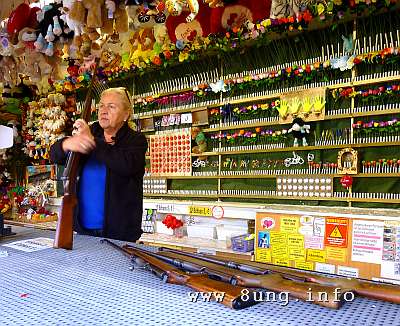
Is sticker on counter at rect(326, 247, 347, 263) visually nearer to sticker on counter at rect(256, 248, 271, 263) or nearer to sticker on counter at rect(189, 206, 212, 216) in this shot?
sticker on counter at rect(256, 248, 271, 263)

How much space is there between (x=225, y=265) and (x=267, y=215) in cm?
254

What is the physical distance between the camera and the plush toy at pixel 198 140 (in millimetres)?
4402

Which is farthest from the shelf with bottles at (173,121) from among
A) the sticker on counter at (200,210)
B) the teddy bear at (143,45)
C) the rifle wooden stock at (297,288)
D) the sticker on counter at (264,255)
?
the rifle wooden stock at (297,288)

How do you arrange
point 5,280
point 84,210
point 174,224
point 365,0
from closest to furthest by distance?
point 5,280, point 84,210, point 365,0, point 174,224

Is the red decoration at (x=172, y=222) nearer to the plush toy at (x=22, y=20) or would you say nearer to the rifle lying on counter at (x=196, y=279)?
the plush toy at (x=22, y=20)

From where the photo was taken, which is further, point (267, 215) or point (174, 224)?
point (174, 224)

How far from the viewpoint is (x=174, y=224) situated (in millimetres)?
4473

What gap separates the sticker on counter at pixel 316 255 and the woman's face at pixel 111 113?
6.68ft

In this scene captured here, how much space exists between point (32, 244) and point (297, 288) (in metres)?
1.22

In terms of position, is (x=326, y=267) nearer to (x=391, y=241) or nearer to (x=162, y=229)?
(x=391, y=241)

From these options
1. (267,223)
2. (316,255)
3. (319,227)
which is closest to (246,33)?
(267,223)

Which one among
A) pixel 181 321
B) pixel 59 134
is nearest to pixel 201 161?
pixel 59 134

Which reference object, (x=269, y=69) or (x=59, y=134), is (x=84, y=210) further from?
(x=59, y=134)

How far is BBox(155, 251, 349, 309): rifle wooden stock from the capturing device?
893 mm
